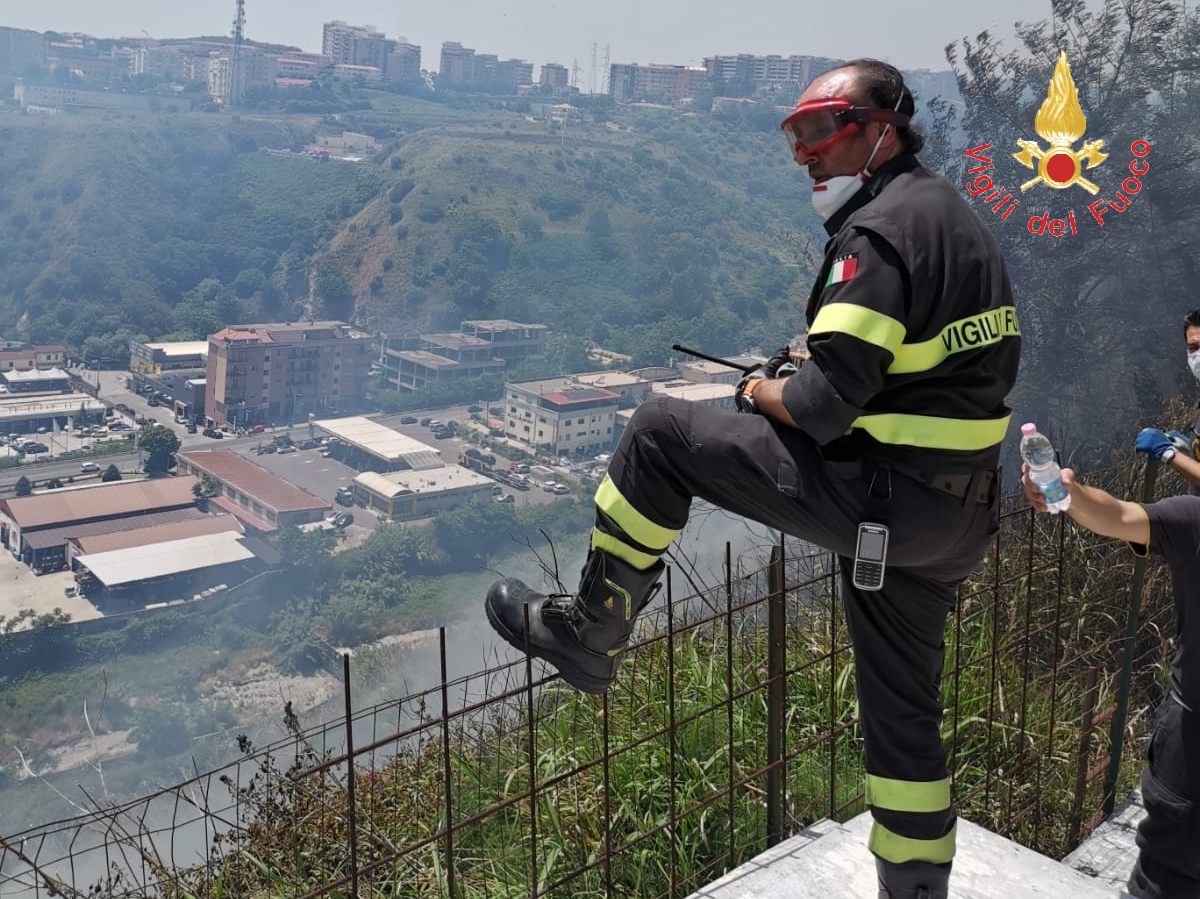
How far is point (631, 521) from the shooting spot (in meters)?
1.63

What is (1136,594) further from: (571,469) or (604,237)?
(604,237)

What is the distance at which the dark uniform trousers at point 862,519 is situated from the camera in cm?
154

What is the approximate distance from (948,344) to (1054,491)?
37 cm

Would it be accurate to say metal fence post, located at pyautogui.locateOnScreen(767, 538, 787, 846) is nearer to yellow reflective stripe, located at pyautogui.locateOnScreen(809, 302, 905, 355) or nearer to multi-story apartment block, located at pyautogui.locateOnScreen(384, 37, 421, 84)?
yellow reflective stripe, located at pyautogui.locateOnScreen(809, 302, 905, 355)

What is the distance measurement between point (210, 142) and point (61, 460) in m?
44.5

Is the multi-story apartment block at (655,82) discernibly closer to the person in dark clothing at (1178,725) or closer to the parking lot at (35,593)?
the parking lot at (35,593)

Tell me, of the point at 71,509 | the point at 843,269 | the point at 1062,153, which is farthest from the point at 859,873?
the point at 71,509

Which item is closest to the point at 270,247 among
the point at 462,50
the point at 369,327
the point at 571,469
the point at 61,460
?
the point at 369,327

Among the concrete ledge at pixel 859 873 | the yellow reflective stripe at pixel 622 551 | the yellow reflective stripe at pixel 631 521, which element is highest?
the yellow reflective stripe at pixel 631 521

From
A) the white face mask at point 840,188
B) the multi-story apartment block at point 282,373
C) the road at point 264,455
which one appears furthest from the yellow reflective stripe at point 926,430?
the multi-story apartment block at point 282,373

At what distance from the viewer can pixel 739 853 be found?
7.47ft

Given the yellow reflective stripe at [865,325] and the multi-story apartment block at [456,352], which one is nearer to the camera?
the yellow reflective stripe at [865,325]

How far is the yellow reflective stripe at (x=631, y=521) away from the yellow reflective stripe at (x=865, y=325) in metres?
0.38

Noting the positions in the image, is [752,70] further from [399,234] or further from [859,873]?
[859,873]
